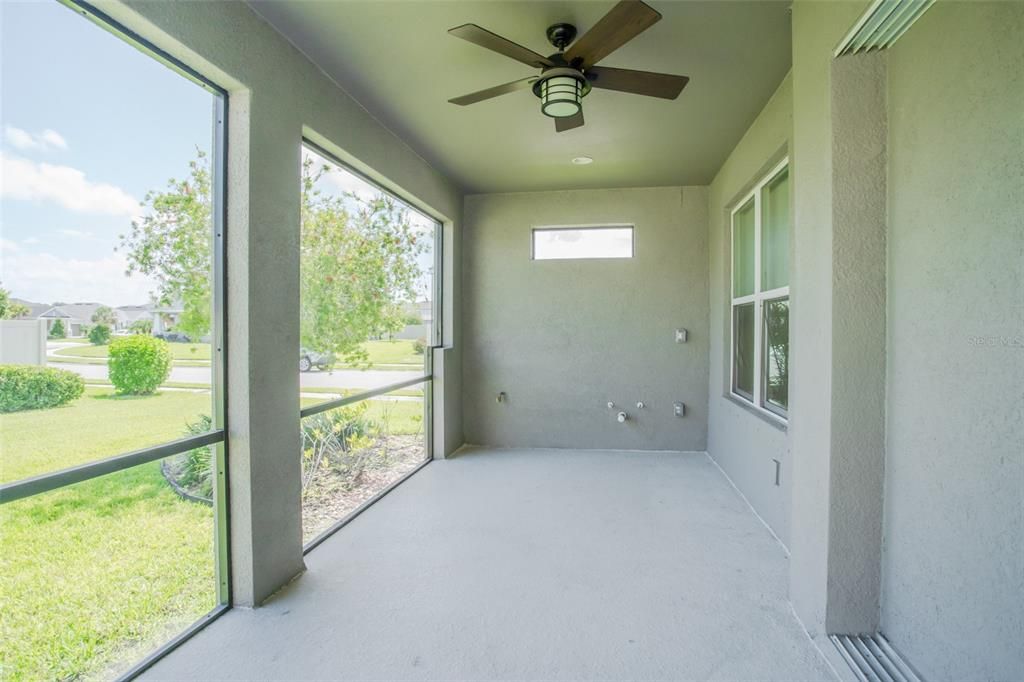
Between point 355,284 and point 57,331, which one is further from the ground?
point 355,284

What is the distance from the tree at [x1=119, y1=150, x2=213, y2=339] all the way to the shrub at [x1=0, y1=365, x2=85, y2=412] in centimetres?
43

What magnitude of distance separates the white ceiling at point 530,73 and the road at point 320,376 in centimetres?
158

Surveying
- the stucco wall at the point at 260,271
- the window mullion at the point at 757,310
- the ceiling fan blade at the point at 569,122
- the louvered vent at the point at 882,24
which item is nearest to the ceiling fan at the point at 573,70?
the ceiling fan blade at the point at 569,122

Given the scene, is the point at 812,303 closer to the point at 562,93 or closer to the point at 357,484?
the point at 562,93

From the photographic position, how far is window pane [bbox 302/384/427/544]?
9.56ft

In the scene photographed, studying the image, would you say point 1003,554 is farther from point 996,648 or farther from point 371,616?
point 371,616

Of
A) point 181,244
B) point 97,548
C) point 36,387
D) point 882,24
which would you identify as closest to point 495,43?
point 882,24

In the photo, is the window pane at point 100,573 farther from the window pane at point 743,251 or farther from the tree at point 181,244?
the window pane at point 743,251

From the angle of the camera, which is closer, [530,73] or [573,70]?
[573,70]

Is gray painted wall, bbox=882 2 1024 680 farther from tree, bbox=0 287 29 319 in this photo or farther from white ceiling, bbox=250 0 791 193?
tree, bbox=0 287 29 319

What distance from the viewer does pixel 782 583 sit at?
2354mm

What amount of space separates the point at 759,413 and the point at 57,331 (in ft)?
11.9

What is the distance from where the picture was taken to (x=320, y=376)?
2809mm

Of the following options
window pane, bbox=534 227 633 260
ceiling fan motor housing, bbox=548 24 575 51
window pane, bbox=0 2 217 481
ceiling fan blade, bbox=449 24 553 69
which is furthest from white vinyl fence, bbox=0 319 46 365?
window pane, bbox=534 227 633 260
